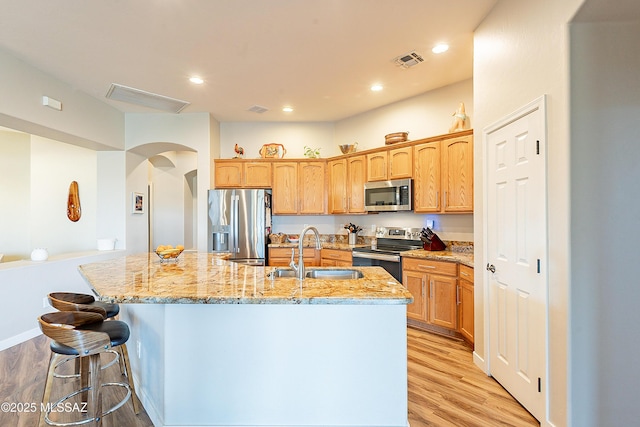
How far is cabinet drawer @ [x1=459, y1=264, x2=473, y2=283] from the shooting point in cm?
296

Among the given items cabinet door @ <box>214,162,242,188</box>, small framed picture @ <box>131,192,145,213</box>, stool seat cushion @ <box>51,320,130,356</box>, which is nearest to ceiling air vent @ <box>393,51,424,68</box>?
cabinet door @ <box>214,162,242,188</box>

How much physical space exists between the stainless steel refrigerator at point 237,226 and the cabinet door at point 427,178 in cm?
227

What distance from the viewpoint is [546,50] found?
5.94ft

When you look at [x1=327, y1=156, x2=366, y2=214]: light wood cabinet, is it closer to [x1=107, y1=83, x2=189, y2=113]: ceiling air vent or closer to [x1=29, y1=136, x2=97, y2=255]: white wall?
[x1=107, y1=83, x2=189, y2=113]: ceiling air vent

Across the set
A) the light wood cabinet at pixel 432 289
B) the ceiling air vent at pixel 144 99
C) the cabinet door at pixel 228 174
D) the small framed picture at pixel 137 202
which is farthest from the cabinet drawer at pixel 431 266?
the small framed picture at pixel 137 202

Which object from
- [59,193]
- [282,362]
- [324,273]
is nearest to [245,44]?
[324,273]

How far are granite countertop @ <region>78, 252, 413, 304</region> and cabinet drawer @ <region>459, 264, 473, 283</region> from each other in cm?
123

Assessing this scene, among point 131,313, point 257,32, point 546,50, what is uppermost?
point 257,32

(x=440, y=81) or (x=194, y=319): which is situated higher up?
(x=440, y=81)

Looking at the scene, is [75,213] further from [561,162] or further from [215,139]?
[561,162]

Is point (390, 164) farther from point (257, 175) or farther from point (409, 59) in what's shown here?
point (257, 175)

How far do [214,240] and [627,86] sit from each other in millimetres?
4504

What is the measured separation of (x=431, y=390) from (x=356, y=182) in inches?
114

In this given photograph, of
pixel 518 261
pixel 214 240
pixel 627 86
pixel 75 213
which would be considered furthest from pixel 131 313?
pixel 75 213
